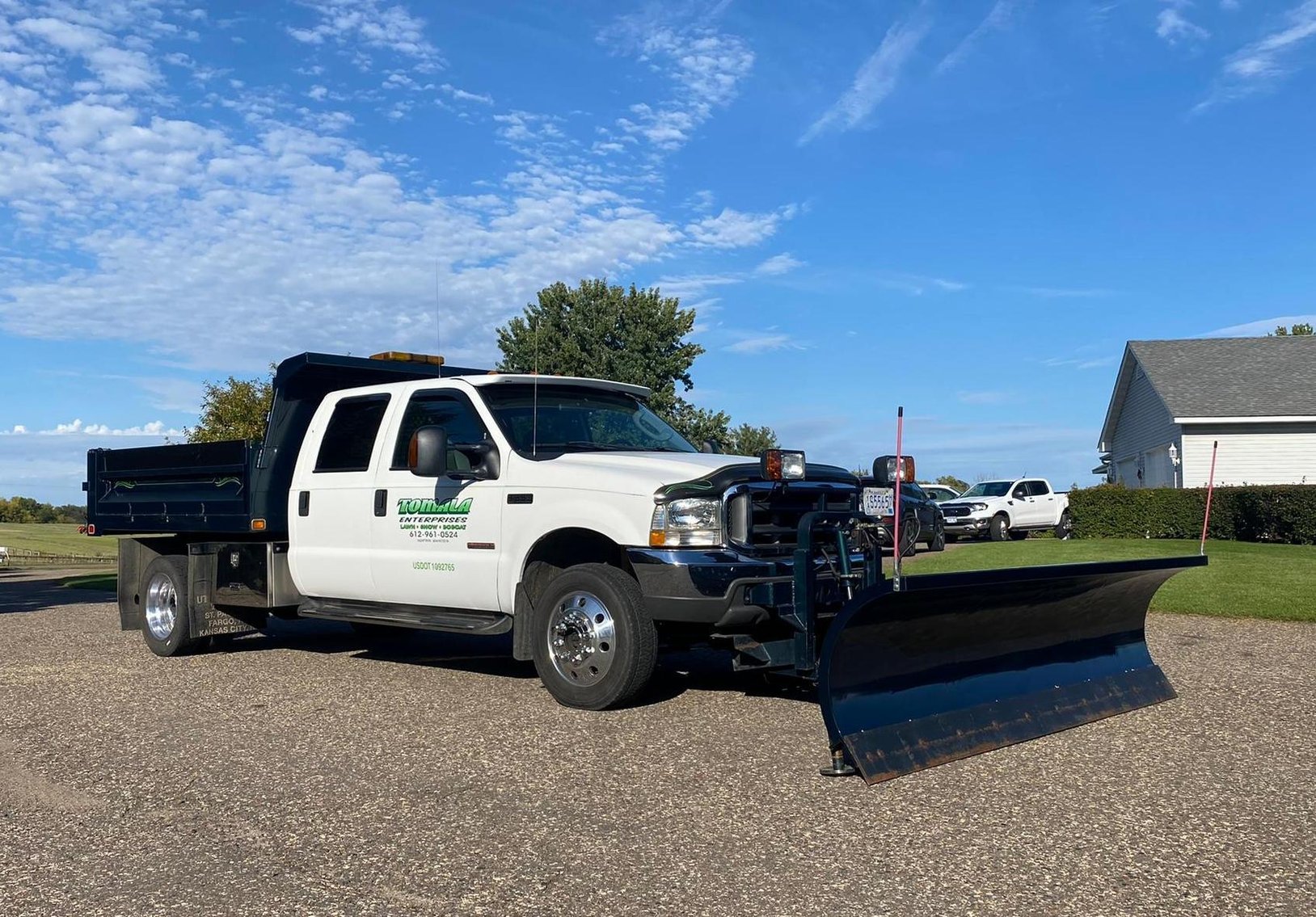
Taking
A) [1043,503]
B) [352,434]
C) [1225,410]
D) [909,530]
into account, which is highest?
[1225,410]

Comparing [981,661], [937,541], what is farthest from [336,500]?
[937,541]

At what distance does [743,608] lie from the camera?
6367mm

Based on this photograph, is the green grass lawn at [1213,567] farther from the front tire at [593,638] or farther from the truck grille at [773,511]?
the front tire at [593,638]

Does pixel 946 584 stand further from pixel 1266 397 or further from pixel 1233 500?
pixel 1266 397

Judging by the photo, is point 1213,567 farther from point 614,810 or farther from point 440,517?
point 614,810

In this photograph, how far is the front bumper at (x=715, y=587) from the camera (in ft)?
20.8

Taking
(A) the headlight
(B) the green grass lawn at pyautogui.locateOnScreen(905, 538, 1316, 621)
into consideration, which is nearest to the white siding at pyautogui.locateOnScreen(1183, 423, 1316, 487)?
(B) the green grass lawn at pyautogui.locateOnScreen(905, 538, 1316, 621)

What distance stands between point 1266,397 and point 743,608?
30274 millimetres

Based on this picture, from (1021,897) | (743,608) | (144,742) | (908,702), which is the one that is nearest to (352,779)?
(144,742)

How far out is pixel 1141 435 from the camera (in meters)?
37.2

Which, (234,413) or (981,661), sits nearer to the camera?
(981,661)

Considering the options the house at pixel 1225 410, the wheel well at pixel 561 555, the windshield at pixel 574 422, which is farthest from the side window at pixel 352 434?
the house at pixel 1225 410

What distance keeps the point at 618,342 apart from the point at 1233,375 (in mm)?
21798

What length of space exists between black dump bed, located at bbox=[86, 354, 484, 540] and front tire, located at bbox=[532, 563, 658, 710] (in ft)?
10.1
